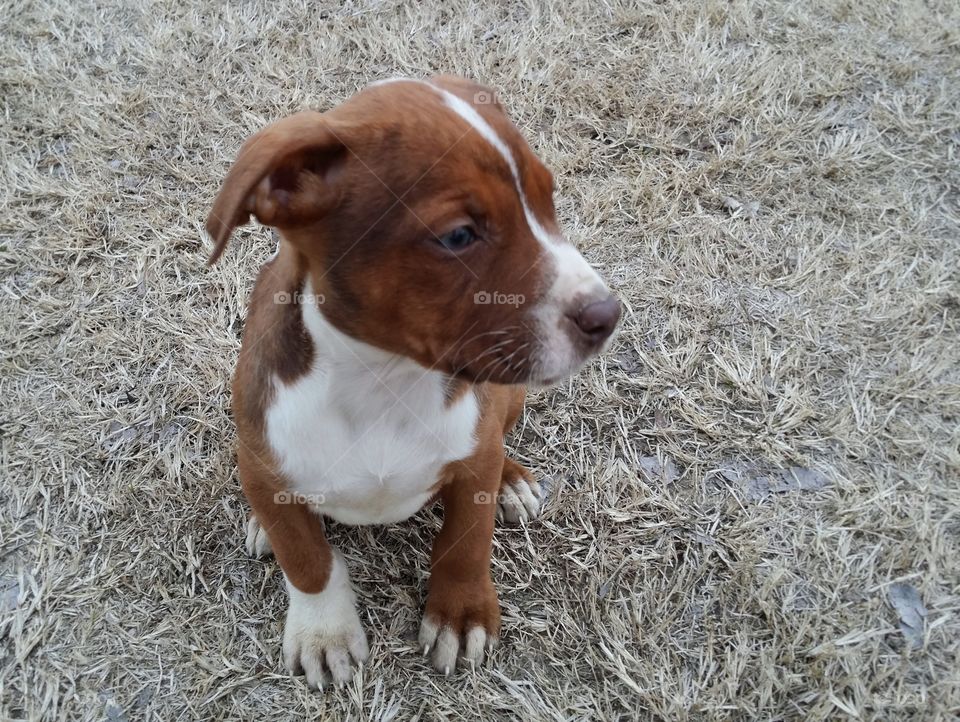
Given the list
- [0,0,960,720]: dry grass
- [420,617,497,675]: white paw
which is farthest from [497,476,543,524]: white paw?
[420,617,497,675]: white paw

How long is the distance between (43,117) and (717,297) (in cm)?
464

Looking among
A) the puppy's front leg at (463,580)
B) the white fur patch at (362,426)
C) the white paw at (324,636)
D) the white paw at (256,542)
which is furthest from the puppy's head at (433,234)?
the white paw at (256,542)

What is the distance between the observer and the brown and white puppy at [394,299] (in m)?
2.16

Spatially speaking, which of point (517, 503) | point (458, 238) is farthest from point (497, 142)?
point (517, 503)

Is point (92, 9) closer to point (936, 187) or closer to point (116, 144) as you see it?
point (116, 144)

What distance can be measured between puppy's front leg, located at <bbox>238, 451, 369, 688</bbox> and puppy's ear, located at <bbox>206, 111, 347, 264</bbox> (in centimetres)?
131

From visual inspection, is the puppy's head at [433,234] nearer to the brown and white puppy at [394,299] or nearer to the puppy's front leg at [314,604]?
the brown and white puppy at [394,299]

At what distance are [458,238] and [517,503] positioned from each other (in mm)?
1817

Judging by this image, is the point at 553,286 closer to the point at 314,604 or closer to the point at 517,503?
the point at 517,503

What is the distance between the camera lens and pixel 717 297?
450 centimetres

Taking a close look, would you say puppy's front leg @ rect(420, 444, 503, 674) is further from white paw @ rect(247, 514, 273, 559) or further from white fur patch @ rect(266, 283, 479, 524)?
white paw @ rect(247, 514, 273, 559)

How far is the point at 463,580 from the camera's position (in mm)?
3256

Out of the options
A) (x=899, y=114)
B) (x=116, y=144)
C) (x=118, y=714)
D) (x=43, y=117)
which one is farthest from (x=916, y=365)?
(x=43, y=117)

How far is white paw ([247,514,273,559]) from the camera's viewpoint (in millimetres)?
3564
